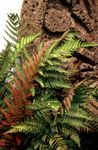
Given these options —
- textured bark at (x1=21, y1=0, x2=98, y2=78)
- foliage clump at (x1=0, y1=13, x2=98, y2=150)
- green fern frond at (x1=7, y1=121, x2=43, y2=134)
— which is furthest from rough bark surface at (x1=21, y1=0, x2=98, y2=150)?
green fern frond at (x1=7, y1=121, x2=43, y2=134)

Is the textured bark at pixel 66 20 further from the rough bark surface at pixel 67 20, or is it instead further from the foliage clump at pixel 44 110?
the foliage clump at pixel 44 110

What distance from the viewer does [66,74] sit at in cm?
235

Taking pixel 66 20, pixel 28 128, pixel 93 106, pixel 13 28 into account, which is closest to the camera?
pixel 28 128

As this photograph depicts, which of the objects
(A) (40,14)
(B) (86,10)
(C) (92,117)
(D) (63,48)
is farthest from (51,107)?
(B) (86,10)

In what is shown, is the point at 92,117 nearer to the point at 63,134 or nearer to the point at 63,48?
the point at 63,134

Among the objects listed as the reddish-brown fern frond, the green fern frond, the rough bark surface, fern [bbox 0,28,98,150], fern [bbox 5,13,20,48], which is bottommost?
the green fern frond

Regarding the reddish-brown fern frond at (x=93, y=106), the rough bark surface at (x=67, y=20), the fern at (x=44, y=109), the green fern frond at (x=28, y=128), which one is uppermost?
the rough bark surface at (x=67, y=20)

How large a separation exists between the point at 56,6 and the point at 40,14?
5.9 inches

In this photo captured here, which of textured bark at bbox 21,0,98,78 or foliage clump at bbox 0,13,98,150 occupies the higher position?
textured bark at bbox 21,0,98,78

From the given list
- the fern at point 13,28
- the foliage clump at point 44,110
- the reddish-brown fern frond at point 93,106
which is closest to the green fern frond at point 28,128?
the foliage clump at point 44,110

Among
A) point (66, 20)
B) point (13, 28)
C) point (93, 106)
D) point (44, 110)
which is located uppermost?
point (66, 20)

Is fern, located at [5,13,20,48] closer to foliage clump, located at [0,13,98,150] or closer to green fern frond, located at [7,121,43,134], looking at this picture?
foliage clump, located at [0,13,98,150]

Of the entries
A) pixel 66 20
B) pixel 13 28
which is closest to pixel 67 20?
pixel 66 20

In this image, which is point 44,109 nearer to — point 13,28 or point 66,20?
point 13,28
